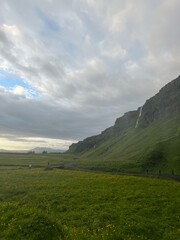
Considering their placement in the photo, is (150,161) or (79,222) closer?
(79,222)

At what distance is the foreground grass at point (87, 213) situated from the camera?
76.0 ft

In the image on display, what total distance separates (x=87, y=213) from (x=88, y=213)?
0.11 meters

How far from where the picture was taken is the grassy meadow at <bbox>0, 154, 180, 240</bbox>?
2312 cm

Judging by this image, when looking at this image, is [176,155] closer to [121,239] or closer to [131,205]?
[131,205]

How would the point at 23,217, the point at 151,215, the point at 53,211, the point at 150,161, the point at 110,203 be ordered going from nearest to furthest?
1. the point at 23,217
2. the point at 151,215
3. the point at 53,211
4. the point at 110,203
5. the point at 150,161

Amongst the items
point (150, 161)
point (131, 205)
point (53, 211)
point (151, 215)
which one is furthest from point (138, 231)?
point (150, 161)

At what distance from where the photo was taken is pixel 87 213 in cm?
3212

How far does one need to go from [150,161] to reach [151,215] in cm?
8260

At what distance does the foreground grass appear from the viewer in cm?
2317

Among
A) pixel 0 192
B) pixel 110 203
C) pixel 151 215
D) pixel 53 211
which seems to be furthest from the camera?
pixel 0 192

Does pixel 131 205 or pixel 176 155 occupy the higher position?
pixel 176 155

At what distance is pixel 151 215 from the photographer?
31.5 meters

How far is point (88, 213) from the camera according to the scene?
1266 inches

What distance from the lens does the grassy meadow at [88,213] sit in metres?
23.1
